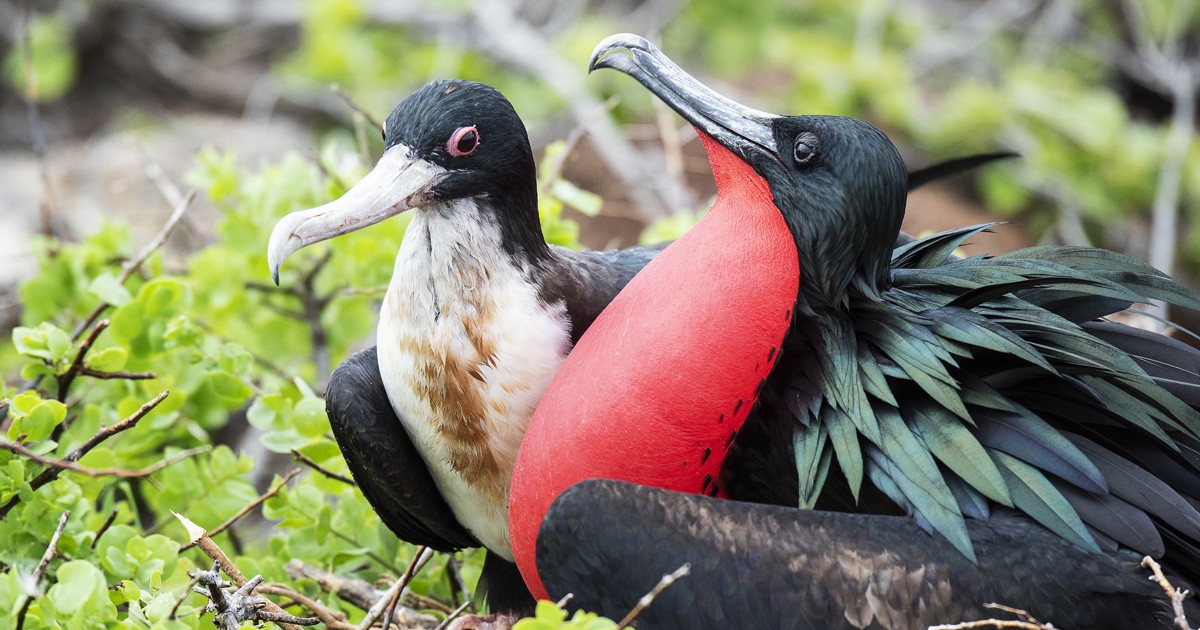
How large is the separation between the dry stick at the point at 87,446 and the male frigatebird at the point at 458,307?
293mm

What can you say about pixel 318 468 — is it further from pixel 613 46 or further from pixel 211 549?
pixel 613 46

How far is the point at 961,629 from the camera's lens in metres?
1.71

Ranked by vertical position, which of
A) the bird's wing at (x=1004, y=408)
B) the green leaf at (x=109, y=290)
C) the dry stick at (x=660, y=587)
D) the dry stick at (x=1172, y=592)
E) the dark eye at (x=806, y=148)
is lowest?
the dry stick at (x=660, y=587)

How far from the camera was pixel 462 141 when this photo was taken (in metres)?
2.08

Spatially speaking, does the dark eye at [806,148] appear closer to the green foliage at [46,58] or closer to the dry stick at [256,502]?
the dry stick at [256,502]

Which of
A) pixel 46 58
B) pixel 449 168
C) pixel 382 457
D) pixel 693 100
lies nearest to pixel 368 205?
pixel 449 168

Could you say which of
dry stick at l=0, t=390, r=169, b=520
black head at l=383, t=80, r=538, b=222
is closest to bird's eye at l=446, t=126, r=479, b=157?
black head at l=383, t=80, r=538, b=222

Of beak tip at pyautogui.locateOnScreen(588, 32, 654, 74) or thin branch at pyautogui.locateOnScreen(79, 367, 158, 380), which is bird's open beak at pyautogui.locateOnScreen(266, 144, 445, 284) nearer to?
beak tip at pyautogui.locateOnScreen(588, 32, 654, 74)

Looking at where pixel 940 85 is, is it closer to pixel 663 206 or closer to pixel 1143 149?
pixel 1143 149

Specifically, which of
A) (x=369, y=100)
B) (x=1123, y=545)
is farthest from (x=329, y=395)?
(x=369, y=100)

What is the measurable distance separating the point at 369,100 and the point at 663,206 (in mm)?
1832

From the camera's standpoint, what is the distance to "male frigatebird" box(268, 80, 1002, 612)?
2.09 metres

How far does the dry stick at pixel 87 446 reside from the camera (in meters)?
2.02

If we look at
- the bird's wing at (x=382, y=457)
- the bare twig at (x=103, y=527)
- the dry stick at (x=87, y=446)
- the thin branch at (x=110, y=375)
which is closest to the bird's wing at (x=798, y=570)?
the bird's wing at (x=382, y=457)
